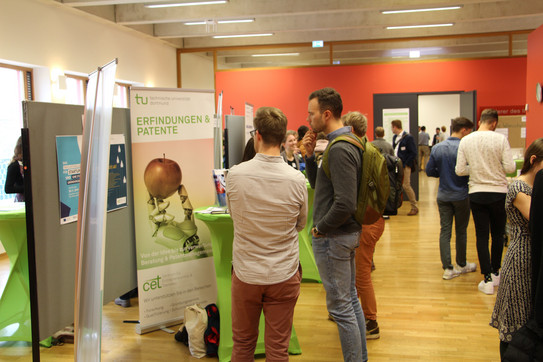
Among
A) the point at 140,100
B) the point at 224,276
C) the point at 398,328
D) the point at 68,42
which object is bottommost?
the point at 398,328

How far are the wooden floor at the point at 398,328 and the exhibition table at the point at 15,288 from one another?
134mm

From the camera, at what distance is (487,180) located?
4320 mm

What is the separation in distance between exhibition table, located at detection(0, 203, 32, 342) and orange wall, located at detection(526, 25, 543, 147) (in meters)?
6.89

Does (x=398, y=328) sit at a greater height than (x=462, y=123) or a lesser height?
lesser

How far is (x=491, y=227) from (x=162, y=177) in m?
2.97

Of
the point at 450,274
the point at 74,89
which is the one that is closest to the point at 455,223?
the point at 450,274

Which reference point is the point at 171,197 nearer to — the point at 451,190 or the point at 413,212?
the point at 451,190

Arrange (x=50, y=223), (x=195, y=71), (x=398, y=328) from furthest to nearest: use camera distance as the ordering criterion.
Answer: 1. (x=195, y=71)
2. (x=398, y=328)
3. (x=50, y=223)

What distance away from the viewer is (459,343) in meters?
3.43

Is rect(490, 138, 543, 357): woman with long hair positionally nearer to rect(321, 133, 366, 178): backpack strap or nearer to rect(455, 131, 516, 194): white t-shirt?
rect(321, 133, 366, 178): backpack strap

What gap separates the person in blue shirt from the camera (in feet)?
15.3

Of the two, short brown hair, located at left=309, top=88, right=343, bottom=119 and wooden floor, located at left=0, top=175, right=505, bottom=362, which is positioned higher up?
short brown hair, located at left=309, top=88, right=343, bottom=119

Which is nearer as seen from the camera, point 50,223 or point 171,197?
point 50,223

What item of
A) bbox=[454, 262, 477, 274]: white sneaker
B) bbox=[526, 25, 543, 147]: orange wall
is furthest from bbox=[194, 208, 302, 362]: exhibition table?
bbox=[526, 25, 543, 147]: orange wall
